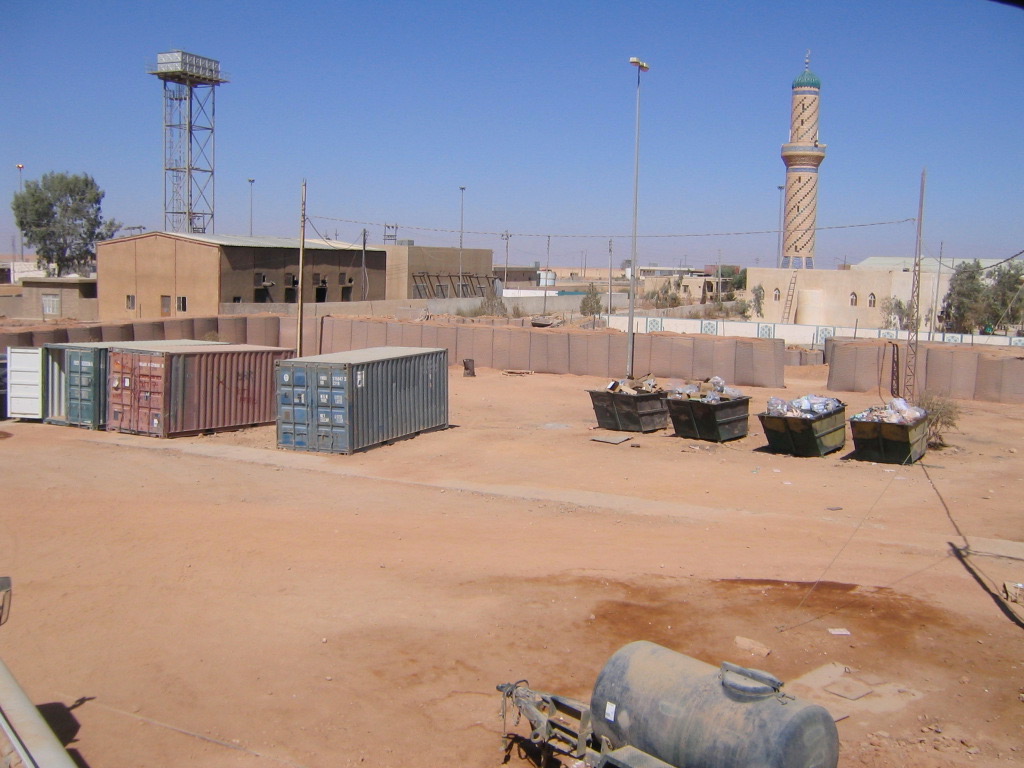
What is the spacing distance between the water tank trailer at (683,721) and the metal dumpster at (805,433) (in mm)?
14525

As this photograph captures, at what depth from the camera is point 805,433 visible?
20.4 m

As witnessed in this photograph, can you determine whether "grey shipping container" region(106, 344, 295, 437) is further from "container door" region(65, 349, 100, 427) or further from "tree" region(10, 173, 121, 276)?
"tree" region(10, 173, 121, 276)

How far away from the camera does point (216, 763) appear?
7.14 meters

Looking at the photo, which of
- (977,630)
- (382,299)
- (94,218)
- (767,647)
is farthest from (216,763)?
(94,218)

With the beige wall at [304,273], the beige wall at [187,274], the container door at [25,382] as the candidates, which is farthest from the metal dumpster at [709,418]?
Result: the beige wall at [187,274]

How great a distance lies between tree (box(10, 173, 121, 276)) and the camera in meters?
77.2

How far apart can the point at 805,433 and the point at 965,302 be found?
4766 centimetres

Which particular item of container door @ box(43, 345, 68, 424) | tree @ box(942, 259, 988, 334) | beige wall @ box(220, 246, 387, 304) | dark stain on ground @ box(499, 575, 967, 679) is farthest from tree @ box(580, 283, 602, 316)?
dark stain on ground @ box(499, 575, 967, 679)

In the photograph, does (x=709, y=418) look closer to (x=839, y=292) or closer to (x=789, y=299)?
(x=839, y=292)

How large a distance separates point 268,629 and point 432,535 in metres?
4.20

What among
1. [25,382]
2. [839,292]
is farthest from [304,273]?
[839,292]

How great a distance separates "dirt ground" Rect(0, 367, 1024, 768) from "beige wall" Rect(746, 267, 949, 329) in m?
45.5

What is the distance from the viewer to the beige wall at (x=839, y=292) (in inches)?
2454

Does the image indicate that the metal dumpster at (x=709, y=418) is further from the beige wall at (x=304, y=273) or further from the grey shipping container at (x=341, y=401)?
the beige wall at (x=304, y=273)
